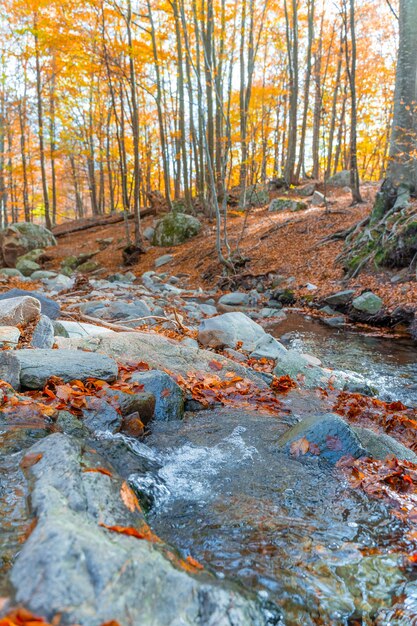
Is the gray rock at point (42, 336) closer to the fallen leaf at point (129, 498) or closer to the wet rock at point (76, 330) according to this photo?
the wet rock at point (76, 330)

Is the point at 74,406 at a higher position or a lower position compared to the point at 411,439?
higher

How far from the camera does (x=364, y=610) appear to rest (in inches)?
68.3

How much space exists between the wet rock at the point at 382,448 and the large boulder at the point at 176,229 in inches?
535

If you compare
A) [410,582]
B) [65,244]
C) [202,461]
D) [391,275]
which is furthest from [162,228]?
[410,582]

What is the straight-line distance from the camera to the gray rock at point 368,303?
809cm

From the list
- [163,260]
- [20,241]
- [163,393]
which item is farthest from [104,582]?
[20,241]

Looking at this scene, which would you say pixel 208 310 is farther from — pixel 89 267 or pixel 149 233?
pixel 149 233

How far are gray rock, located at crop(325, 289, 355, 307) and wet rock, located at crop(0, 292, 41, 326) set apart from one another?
6.43m

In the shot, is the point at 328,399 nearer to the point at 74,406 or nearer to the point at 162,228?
the point at 74,406

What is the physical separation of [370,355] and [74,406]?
4.81 metres

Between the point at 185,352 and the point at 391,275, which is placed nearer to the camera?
the point at 185,352

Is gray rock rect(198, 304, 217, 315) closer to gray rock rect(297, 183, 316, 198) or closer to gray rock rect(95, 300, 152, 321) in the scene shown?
gray rock rect(95, 300, 152, 321)

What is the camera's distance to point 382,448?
3.05 metres

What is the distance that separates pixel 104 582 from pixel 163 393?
2.26 metres
